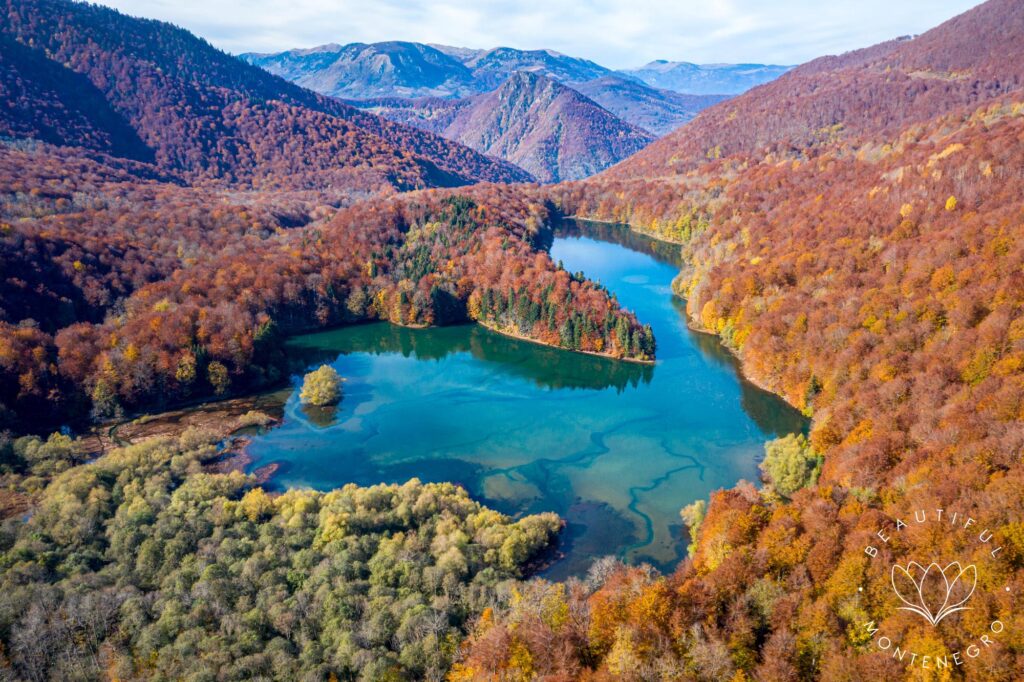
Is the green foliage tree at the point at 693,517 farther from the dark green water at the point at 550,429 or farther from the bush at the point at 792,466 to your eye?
the bush at the point at 792,466

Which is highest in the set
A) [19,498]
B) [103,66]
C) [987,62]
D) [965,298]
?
[987,62]

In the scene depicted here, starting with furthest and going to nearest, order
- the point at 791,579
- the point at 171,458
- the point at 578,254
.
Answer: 1. the point at 578,254
2. the point at 171,458
3. the point at 791,579

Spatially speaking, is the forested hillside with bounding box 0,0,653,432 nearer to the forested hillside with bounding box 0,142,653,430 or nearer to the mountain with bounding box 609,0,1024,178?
the forested hillside with bounding box 0,142,653,430

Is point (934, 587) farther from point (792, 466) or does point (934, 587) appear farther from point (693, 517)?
point (792, 466)

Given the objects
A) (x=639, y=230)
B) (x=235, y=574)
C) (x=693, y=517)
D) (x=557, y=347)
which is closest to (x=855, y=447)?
(x=693, y=517)

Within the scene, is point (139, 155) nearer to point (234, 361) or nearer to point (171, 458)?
point (234, 361)

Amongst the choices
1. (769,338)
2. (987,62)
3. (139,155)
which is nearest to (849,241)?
(769,338)

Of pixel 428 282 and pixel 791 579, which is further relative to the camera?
pixel 428 282
